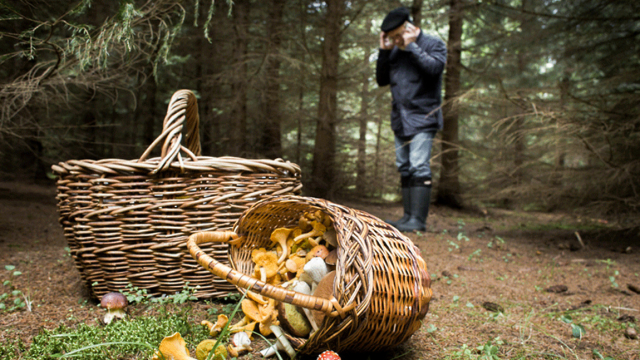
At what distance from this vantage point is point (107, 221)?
1495 mm

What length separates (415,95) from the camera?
3.60 meters

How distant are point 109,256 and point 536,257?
3349 mm

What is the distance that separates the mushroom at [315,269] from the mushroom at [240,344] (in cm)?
31

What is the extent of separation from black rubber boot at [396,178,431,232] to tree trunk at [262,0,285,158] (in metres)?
2.78

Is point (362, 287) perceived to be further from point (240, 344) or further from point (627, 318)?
point (627, 318)

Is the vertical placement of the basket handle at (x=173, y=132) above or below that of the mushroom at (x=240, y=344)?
above

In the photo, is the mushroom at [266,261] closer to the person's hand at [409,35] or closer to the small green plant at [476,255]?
the small green plant at [476,255]

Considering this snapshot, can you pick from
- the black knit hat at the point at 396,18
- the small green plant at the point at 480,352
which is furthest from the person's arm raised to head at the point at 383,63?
the small green plant at the point at 480,352

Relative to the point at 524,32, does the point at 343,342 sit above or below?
below

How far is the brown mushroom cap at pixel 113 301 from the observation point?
4.50ft

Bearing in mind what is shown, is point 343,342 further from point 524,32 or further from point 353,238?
point 524,32

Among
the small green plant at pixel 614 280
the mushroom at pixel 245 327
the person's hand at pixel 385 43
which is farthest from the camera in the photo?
the person's hand at pixel 385 43

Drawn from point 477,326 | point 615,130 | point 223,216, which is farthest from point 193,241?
point 615,130

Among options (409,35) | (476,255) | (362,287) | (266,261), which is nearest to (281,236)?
(266,261)
